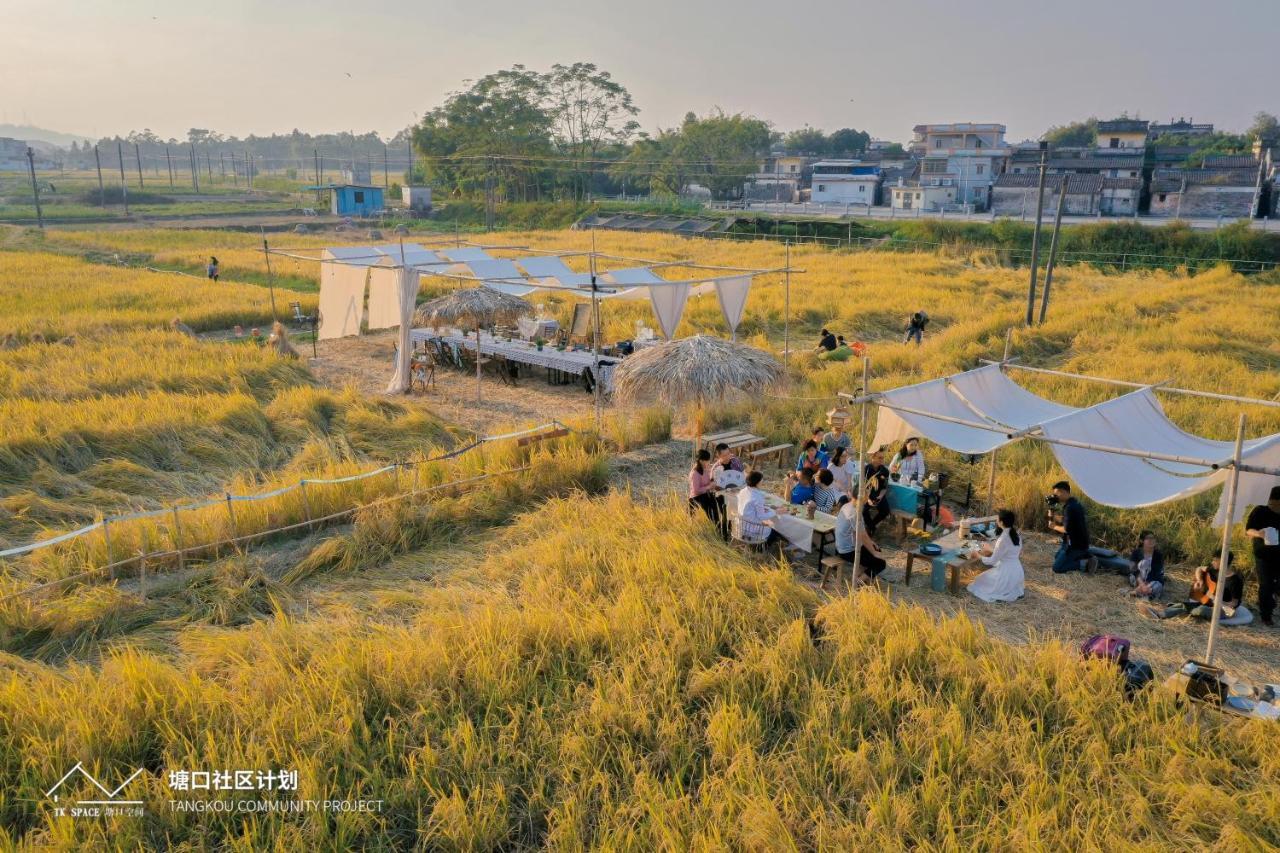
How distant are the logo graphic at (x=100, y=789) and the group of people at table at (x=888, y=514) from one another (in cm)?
461

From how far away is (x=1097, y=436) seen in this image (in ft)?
23.1

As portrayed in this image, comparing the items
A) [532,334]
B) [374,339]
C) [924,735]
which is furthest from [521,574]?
[374,339]

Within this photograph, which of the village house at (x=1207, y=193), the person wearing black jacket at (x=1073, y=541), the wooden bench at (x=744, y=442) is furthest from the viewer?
the village house at (x=1207, y=193)

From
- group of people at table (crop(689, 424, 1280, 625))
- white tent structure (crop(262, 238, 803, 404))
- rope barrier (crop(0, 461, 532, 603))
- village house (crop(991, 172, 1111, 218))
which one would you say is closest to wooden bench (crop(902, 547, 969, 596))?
group of people at table (crop(689, 424, 1280, 625))

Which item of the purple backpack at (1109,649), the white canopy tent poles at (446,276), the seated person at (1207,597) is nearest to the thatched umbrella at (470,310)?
the white canopy tent poles at (446,276)

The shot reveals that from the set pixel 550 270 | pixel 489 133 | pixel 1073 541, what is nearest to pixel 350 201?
pixel 489 133

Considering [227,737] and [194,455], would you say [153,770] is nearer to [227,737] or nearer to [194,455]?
[227,737]

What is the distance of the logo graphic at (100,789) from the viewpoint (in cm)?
399

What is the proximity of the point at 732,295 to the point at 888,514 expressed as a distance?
6.59 metres

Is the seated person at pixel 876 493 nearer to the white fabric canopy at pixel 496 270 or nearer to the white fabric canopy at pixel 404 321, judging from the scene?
the white fabric canopy at pixel 404 321

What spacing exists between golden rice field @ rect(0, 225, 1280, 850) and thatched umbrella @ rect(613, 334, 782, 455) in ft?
4.93

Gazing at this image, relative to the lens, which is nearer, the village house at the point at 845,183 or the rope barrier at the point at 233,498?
the rope barrier at the point at 233,498

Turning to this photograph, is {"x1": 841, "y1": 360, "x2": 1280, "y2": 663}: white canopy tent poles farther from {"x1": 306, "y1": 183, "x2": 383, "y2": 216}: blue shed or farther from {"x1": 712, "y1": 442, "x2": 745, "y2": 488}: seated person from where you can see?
{"x1": 306, "y1": 183, "x2": 383, "y2": 216}: blue shed

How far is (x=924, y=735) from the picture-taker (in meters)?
4.54
